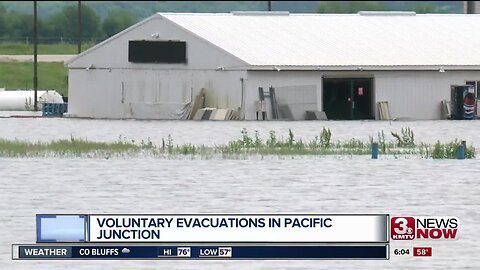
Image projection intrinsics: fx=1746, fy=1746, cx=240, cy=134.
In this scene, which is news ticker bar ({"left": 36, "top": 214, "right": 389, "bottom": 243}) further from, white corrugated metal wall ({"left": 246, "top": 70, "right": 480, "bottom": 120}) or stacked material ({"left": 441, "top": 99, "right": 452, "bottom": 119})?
stacked material ({"left": 441, "top": 99, "right": 452, "bottom": 119})

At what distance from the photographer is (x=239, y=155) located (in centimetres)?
5178

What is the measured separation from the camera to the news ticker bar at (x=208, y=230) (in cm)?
2577

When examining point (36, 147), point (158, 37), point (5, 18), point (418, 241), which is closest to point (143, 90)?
point (158, 37)

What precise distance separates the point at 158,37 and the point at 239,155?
30.1 m

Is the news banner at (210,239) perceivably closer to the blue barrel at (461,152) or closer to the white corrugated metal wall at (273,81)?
the blue barrel at (461,152)

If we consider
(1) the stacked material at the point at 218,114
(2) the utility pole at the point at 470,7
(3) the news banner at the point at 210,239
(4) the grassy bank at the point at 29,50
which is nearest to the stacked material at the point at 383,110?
(1) the stacked material at the point at 218,114

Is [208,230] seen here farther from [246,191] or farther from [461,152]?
[461,152]

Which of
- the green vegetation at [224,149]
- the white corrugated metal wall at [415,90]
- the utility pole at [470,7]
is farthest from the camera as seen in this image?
the utility pole at [470,7]

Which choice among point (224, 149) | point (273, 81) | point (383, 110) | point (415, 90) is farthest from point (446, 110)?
point (224, 149)

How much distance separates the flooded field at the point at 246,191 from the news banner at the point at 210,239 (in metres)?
1.08

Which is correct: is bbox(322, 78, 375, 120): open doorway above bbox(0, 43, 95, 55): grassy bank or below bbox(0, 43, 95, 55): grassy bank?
below

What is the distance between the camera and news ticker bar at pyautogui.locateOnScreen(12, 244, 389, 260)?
25.5 m

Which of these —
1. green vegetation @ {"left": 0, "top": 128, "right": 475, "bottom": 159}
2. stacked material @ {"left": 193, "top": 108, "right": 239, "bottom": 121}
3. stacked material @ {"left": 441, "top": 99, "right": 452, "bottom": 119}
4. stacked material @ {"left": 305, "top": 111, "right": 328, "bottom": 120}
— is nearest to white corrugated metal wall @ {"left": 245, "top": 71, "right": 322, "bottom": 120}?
stacked material @ {"left": 305, "top": 111, "right": 328, "bottom": 120}

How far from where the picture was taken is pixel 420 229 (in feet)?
98.1
